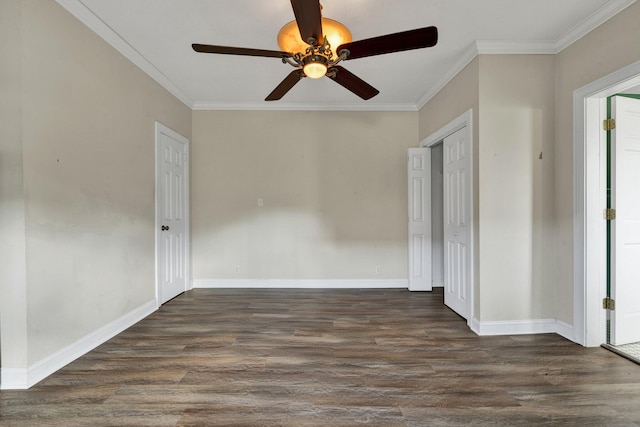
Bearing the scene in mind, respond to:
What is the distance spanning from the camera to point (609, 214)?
2537mm

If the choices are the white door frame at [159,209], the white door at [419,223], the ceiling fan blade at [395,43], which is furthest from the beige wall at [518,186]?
the white door frame at [159,209]

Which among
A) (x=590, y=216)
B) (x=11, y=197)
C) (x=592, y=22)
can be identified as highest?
(x=592, y=22)

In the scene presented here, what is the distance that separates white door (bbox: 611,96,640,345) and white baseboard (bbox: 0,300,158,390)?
4305mm

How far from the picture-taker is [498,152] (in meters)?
2.83

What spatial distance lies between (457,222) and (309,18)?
261 cm

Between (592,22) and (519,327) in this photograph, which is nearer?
(592,22)

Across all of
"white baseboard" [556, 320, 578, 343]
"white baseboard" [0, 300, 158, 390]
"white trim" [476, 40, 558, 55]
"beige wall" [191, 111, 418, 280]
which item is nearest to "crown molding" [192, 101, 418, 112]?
"beige wall" [191, 111, 418, 280]

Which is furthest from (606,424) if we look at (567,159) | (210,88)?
(210,88)

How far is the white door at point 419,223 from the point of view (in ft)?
14.3

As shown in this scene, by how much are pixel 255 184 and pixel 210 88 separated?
139 cm

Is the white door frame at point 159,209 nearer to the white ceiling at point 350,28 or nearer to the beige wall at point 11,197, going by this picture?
the white ceiling at point 350,28

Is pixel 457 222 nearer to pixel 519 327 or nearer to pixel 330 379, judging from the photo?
pixel 519 327

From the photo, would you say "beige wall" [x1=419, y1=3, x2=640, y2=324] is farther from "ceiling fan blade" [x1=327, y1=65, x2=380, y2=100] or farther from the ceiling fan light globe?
the ceiling fan light globe

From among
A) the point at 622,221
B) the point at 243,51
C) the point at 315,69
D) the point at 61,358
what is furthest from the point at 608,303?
the point at 61,358
